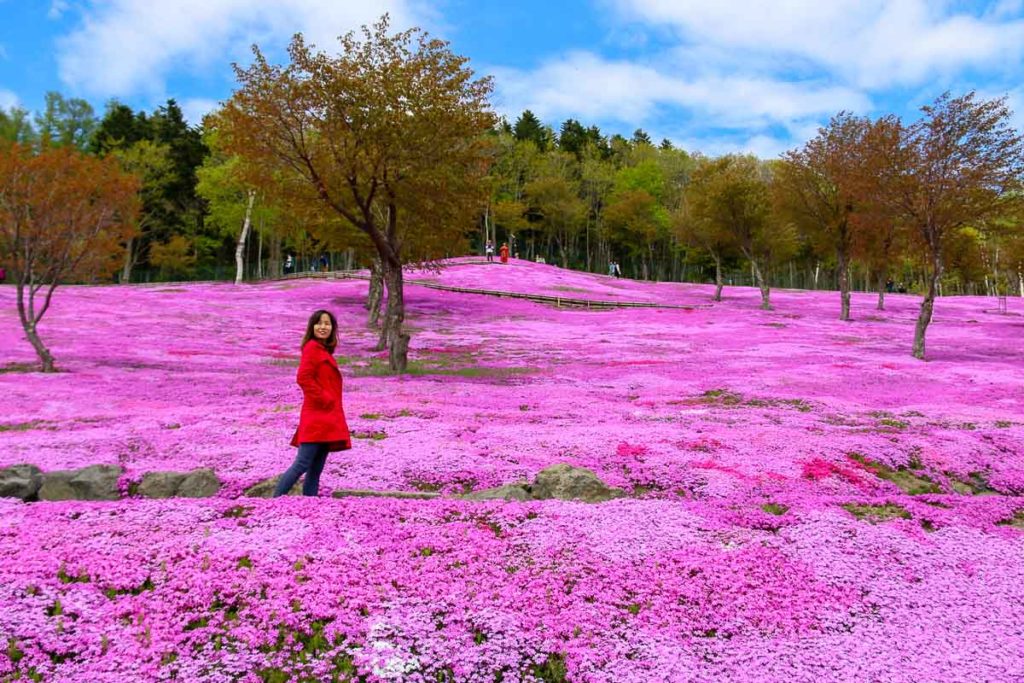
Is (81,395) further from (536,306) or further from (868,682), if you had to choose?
(536,306)

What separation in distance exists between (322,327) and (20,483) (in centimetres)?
462

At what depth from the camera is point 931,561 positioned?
23.5 feet

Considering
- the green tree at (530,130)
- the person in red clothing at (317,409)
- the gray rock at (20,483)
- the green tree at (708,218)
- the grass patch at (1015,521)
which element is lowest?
the grass patch at (1015,521)

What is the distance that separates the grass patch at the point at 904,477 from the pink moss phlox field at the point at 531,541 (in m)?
0.05

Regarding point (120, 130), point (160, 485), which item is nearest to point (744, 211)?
point (160, 485)

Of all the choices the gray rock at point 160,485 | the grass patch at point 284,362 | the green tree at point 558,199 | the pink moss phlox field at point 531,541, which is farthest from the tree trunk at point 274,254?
the gray rock at point 160,485

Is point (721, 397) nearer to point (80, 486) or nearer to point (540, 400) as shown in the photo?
point (540, 400)

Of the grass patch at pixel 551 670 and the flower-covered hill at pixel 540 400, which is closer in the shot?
the grass patch at pixel 551 670

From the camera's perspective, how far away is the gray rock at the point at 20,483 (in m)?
8.34

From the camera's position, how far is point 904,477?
10461 mm

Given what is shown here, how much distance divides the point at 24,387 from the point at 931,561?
21.1 meters

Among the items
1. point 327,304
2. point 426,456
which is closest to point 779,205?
point 327,304

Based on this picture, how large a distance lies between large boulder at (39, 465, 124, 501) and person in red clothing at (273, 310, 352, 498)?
8.40 ft

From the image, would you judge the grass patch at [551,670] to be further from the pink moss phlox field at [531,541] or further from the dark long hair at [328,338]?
the dark long hair at [328,338]
